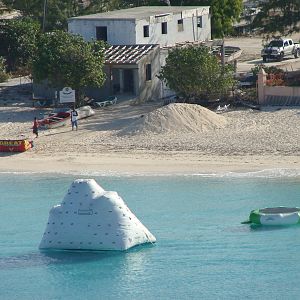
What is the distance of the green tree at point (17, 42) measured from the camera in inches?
2569

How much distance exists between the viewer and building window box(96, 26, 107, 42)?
2362 inches

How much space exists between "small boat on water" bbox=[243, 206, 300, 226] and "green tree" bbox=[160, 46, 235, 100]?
45.4ft

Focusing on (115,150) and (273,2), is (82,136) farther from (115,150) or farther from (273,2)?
(273,2)

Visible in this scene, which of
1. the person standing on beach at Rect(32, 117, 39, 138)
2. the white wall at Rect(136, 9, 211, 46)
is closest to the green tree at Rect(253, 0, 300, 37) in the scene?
the white wall at Rect(136, 9, 211, 46)

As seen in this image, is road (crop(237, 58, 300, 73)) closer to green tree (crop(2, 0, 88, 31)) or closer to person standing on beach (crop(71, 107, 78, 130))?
green tree (crop(2, 0, 88, 31))

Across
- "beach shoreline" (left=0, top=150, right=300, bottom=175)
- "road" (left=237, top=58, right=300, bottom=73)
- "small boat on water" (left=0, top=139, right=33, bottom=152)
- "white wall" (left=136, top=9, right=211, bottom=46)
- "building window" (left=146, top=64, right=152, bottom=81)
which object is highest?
"white wall" (left=136, top=9, right=211, bottom=46)

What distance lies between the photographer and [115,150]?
5019 cm

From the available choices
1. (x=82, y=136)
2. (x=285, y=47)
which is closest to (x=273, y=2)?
(x=285, y=47)

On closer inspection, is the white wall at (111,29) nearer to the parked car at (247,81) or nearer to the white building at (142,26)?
the white building at (142,26)

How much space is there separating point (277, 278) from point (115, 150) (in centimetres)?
1450

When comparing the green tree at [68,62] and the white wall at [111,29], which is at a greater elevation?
the white wall at [111,29]

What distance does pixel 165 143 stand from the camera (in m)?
50.2

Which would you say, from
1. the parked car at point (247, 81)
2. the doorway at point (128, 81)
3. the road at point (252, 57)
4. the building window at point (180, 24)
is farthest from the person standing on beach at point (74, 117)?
the road at point (252, 57)

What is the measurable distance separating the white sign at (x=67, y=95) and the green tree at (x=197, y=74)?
4.08 meters
